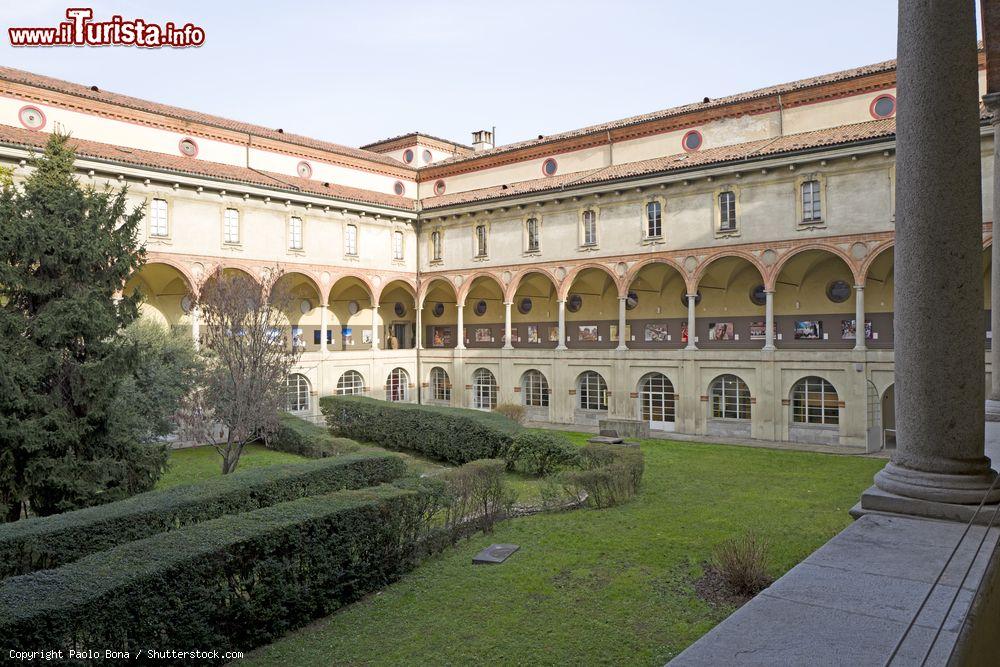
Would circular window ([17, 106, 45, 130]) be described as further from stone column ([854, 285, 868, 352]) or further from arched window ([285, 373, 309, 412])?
stone column ([854, 285, 868, 352])

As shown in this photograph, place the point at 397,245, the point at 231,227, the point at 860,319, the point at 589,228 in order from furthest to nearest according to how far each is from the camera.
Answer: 1. the point at 397,245
2. the point at 589,228
3. the point at 231,227
4. the point at 860,319

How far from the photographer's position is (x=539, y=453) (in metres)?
17.1

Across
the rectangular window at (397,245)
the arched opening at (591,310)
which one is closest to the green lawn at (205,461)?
the rectangular window at (397,245)

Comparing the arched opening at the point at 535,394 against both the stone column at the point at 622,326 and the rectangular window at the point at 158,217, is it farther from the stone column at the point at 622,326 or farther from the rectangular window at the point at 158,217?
the rectangular window at the point at 158,217

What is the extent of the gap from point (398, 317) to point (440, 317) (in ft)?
7.62

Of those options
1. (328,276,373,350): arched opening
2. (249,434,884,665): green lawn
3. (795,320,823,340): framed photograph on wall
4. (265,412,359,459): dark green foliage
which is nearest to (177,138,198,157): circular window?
(328,276,373,350): arched opening

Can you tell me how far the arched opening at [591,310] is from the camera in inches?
1235

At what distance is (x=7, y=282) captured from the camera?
1245cm

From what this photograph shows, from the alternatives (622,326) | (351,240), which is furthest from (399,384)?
(622,326)

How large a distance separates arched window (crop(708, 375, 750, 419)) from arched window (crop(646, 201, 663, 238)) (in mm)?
6279

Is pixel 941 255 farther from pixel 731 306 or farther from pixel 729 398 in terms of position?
pixel 731 306

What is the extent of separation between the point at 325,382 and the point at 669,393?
15.0 metres

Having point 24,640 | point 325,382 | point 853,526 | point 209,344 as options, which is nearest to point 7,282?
point 209,344

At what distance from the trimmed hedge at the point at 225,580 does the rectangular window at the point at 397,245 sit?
23.4 m
